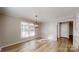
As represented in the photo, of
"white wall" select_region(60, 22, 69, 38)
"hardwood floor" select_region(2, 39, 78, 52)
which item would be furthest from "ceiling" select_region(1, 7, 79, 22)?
"hardwood floor" select_region(2, 39, 78, 52)

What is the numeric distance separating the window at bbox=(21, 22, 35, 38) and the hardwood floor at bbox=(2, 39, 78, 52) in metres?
0.17

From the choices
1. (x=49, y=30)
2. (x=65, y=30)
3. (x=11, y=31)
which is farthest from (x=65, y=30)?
(x=11, y=31)

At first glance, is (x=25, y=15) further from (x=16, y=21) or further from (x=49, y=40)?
(x=49, y=40)

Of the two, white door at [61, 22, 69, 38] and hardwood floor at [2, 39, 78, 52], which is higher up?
white door at [61, 22, 69, 38]

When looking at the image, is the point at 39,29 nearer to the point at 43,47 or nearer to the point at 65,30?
the point at 43,47

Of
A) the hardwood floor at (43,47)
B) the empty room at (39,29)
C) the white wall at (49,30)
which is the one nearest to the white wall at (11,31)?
the empty room at (39,29)

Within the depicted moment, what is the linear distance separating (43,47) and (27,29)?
0.50 metres

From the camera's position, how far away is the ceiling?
1.57m

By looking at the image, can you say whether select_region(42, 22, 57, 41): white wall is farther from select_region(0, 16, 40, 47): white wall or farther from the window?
select_region(0, 16, 40, 47): white wall
